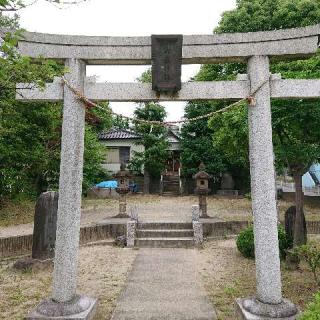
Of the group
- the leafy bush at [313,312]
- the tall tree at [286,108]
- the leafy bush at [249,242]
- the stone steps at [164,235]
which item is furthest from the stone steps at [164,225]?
the leafy bush at [313,312]

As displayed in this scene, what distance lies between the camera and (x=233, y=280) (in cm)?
882

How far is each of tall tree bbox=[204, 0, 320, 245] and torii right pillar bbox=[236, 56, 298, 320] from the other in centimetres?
333

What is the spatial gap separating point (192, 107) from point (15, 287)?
72.2 feet

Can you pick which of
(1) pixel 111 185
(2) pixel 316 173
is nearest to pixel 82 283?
(1) pixel 111 185

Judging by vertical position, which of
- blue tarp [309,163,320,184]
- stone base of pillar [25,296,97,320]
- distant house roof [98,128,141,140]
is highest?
distant house roof [98,128,141,140]

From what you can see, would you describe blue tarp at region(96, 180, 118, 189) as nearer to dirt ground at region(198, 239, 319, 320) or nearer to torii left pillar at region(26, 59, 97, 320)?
dirt ground at region(198, 239, 319, 320)

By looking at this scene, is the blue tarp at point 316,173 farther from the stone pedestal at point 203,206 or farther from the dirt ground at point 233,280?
the dirt ground at point 233,280

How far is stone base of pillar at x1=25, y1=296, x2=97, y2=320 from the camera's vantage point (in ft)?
17.6

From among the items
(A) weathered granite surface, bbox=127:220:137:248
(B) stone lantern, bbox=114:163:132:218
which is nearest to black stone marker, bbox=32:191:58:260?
(A) weathered granite surface, bbox=127:220:137:248

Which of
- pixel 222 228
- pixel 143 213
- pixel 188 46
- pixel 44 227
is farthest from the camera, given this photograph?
pixel 143 213

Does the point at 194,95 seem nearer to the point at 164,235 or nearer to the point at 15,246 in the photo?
the point at 15,246

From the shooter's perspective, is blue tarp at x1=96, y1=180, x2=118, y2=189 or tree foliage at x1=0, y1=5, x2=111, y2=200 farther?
blue tarp at x1=96, y1=180, x2=118, y2=189

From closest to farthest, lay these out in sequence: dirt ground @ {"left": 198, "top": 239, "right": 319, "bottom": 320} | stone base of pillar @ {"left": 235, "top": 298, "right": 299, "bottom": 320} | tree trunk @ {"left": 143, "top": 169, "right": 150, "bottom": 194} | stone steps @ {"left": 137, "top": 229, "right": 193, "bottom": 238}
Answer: stone base of pillar @ {"left": 235, "top": 298, "right": 299, "bottom": 320} < dirt ground @ {"left": 198, "top": 239, "right": 319, "bottom": 320} < stone steps @ {"left": 137, "top": 229, "right": 193, "bottom": 238} < tree trunk @ {"left": 143, "top": 169, "right": 150, "bottom": 194}

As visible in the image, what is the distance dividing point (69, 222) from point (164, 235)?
8589mm
